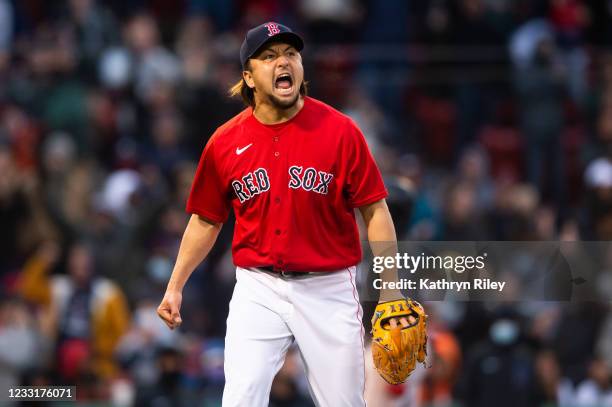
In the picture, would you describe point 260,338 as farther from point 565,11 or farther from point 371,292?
point 565,11

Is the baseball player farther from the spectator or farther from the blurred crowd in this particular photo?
the spectator

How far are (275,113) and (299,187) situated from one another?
0.41m

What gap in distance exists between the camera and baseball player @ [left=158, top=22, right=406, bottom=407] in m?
5.97

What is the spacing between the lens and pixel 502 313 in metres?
10.2

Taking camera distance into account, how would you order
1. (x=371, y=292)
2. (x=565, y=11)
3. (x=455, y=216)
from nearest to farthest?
(x=371, y=292)
(x=455, y=216)
(x=565, y=11)

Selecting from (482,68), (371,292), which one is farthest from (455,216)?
(371,292)

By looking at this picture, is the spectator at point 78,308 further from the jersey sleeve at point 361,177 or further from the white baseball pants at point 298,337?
the jersey sleeve at point 361,177

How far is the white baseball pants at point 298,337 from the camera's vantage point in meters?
5.91

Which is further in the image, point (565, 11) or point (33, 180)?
point (565, 11)

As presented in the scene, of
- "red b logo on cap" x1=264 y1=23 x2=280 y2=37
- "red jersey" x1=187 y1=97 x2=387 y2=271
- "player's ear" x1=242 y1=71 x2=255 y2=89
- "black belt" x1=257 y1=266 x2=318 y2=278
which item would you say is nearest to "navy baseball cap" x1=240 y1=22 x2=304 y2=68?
"red b logo on cap" x1=264 y1=23 x2=280 y2=37

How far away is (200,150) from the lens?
482 inches

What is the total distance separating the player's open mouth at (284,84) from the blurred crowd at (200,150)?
15.1ft

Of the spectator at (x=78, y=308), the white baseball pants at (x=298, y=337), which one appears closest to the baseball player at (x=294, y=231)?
the white baseball pants at (x=298, y=337)

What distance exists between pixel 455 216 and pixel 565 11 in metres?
3.07
